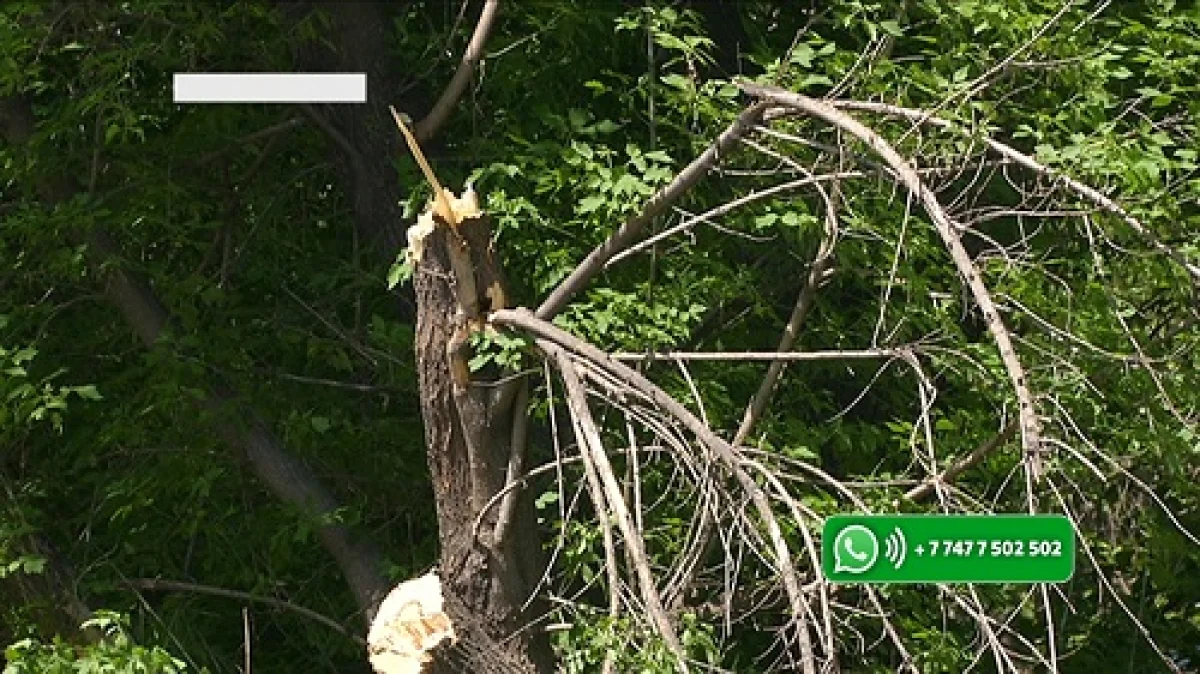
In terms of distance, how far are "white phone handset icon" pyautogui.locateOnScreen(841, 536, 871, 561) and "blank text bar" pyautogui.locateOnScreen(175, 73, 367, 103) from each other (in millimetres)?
2661

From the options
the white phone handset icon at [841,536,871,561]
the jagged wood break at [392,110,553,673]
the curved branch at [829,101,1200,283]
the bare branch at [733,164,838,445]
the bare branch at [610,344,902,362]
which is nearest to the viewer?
the curved branch at [829,101,1200,283]

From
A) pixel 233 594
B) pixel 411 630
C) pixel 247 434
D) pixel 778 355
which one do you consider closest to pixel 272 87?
pixel 247 434

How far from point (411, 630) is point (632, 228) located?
1.08 metres

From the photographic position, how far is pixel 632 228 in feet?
16.9

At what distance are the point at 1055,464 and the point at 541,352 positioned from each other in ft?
4.81

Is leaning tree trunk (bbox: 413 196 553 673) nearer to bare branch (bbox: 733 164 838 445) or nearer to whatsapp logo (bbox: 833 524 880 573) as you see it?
bare branch (bbox: 733 164 838 445)

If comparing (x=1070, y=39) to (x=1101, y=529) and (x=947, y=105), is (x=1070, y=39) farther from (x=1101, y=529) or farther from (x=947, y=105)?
(x=1101, y=529)

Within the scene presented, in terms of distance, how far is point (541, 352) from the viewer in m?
4.95

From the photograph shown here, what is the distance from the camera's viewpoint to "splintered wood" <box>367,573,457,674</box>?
17.0 feet

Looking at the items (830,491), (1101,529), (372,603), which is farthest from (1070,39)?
(372,603)

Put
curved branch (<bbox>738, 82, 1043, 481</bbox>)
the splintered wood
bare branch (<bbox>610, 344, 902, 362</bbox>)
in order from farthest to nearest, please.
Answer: the splintered wood
bare branch (<bbox>610, 344, 902, 362</bbox>)
curved branch (<bbox>738, 82, 1043, 481</bbox>)

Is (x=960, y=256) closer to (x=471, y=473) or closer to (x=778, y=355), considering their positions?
(x=778, y=355)

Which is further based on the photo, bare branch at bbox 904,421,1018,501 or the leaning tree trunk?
bare branch at bbox 904,421,1018,501

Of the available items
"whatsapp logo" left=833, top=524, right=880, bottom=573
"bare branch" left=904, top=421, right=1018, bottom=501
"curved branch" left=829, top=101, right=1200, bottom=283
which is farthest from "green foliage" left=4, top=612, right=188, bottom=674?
"curved branch" left=829, top=101, right=1200, bottom=283
